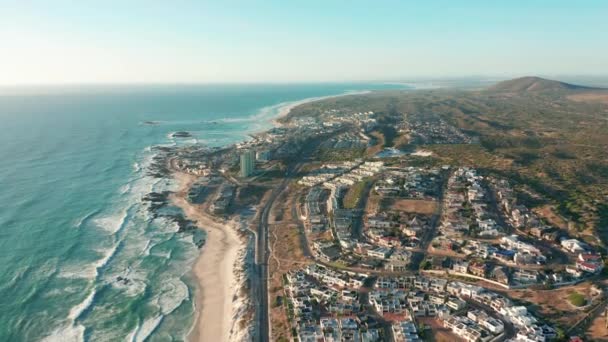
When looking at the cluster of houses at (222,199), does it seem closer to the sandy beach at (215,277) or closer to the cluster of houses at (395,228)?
the sandy beach at (215,277)

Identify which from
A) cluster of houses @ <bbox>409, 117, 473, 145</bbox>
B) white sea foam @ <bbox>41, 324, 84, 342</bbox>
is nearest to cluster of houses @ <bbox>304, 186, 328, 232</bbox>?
white sea foam @ <bbox>41, 324, 84, 342</bbox>

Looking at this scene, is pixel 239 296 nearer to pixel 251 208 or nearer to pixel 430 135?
pixel 251 208

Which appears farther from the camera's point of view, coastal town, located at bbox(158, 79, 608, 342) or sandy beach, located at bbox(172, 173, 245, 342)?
sandy beach, located at bbox(172, 173, 245, 342)

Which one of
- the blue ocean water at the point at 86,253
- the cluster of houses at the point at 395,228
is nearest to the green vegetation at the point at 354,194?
the cluster of houses at the point at 395,228

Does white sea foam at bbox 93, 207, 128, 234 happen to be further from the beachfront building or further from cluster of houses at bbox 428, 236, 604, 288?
cluster of houses at bbox 428, 236, 604, 288

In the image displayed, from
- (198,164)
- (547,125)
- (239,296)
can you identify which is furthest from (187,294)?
(547,125)

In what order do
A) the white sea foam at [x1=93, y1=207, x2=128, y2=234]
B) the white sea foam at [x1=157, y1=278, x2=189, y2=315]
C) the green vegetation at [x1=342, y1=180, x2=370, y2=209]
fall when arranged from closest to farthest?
the white sea foam at [x1=157, y1=278, x2=189, y2=315]
the white sea foam at [x1=93, y1=207, x2=128, y2=234]
the green vegetation at [x1=342, y1=180, x2=370, y2=209]
